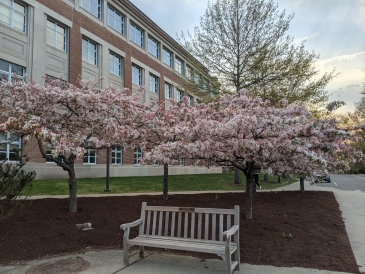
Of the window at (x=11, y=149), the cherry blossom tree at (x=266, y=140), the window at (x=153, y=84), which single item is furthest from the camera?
the window at (x=153, y=84)

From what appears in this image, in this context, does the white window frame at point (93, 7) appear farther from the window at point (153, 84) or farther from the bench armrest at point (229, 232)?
the bench armrest at point (229, 232)

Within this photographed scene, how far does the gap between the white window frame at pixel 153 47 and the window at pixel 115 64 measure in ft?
18.7

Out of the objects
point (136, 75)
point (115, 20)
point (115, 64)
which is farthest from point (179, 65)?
point (115, 64)

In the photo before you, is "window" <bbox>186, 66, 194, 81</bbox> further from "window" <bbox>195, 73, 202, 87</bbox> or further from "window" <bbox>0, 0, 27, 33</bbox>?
"window" <bbox>0, 0, 27, 33</bbox>

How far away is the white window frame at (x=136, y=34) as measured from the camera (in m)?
29.2

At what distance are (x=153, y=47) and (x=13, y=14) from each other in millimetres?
16418

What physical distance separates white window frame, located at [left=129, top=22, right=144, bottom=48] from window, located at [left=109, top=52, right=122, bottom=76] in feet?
9.48

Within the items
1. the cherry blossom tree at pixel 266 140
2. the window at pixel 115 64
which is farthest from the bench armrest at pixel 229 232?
the window at pixel 115 64

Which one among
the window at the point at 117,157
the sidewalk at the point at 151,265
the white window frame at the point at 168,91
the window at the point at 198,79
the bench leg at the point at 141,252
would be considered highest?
the white window frame at the point at 168,91

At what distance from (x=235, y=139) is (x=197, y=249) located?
217 centimetres

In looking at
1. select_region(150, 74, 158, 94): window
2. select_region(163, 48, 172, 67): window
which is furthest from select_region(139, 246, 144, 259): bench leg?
select_region(163, 48, 172, 67): window

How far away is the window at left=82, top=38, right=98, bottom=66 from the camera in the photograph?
23.3 m

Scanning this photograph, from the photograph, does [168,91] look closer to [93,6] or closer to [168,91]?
[168,91]

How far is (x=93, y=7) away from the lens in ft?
79.8
